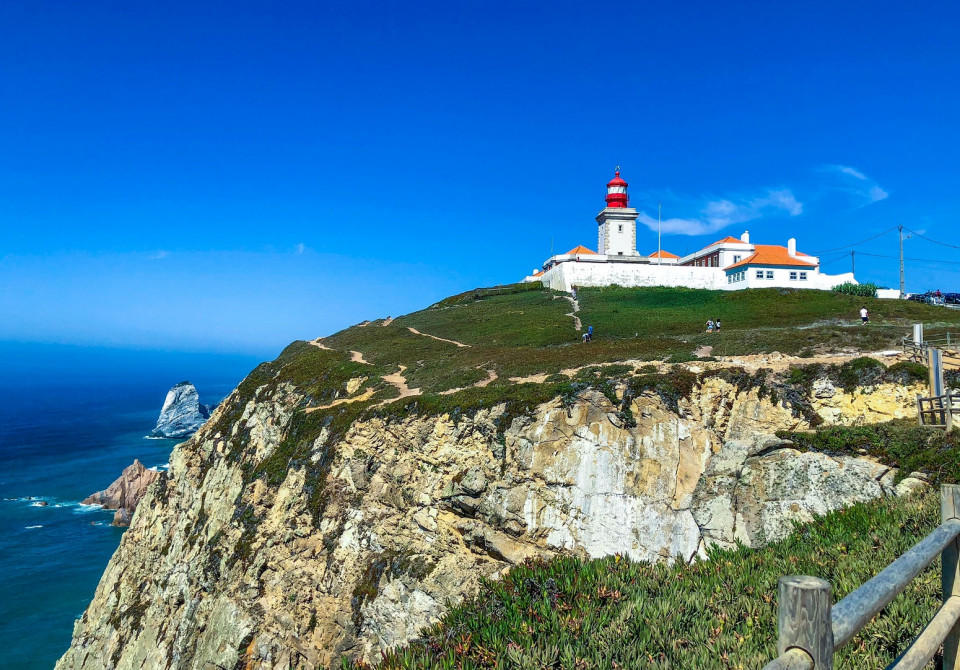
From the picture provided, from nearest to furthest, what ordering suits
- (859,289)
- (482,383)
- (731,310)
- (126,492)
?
(482,383) → (731,310) → (859,289) → (126,492)

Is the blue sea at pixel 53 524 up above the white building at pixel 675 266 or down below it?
below

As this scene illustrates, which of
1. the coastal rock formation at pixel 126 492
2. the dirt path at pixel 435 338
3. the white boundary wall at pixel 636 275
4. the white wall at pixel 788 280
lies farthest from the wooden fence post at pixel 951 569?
the coastal rock formation at pixel 126 492

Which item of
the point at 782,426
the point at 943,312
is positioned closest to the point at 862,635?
the point at 782,426

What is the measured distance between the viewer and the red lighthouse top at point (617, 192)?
67.8 m

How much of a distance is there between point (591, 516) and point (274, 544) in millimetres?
13564

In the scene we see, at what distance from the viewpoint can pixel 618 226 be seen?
66.9 metres

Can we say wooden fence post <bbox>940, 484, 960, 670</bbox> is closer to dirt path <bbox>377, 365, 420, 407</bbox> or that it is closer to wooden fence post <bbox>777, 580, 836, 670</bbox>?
wooden fence post <bbox>777, 580, 836, 670</bbox>

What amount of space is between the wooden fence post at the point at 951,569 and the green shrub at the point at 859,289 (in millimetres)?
53326

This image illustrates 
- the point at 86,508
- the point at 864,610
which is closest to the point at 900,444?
the point at 864,610

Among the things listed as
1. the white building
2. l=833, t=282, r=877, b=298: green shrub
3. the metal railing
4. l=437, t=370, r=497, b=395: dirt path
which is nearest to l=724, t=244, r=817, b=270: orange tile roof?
the white building

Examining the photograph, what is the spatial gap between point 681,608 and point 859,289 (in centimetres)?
5250

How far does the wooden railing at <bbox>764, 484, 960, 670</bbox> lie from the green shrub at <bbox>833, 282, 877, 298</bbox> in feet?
176

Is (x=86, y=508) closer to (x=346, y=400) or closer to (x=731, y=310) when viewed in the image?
(x=346, y=400)

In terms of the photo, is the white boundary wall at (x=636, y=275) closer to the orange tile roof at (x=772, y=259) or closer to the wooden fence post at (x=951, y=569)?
the orange tile roof at (x=772, y=259)
